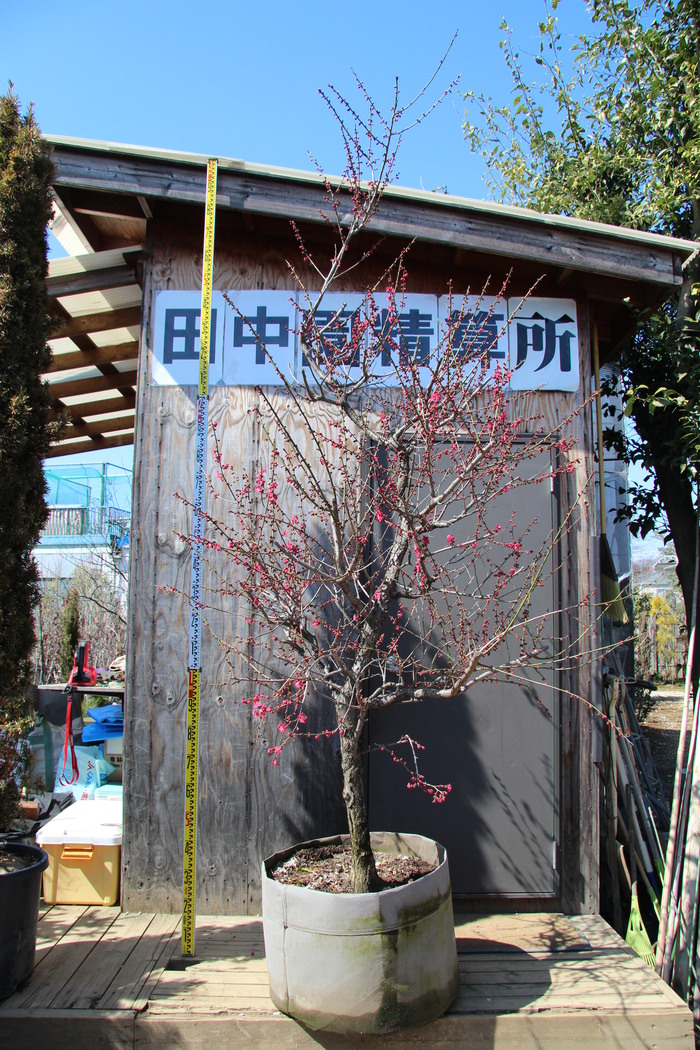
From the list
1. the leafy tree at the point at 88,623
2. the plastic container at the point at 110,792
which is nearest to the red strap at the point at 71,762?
the plastic container at the point at 110,792

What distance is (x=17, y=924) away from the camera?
3.12 m

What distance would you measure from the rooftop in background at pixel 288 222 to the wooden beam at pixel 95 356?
1.37m

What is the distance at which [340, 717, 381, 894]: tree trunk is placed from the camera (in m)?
3.04

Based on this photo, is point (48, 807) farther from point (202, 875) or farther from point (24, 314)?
point (24, 314)

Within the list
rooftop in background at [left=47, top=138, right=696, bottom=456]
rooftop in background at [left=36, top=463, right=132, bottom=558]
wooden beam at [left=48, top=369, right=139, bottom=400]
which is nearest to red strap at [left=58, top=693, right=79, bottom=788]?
wooden beam at [left=48, top=369, right=139, bottom=400]

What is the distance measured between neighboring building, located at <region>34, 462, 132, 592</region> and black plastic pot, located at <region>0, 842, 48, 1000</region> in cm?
963

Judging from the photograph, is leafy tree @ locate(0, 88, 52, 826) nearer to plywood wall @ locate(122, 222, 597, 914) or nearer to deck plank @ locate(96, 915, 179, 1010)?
plywood wall @ locate(122, 222, 597, 914)

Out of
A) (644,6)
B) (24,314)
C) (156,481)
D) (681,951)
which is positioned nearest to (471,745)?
(681,951)

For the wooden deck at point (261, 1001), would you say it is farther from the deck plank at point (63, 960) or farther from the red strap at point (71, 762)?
the red strap at point (71, 762)

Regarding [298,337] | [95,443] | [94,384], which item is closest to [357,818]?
[298,337]

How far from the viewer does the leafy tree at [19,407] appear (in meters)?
3.40

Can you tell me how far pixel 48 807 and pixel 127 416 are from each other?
414 cm

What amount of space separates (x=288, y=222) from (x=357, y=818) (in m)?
3.11

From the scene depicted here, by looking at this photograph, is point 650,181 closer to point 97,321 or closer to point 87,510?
point 97,321
